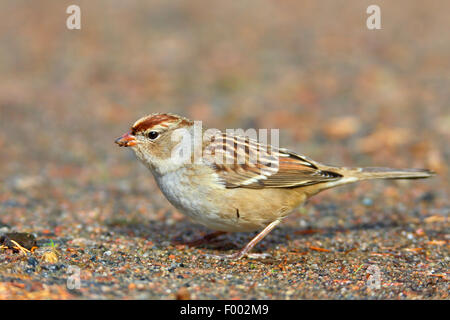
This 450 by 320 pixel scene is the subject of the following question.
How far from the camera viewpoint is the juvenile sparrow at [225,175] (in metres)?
5.04

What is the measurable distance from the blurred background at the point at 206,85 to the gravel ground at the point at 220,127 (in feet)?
0.14

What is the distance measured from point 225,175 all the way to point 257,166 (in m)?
0.40

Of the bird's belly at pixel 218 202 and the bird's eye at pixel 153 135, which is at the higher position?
the bird's eye at pixel 153 135

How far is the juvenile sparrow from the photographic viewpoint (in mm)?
5043

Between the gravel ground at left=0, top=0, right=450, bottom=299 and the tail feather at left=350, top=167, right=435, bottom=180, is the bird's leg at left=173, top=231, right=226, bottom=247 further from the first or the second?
the tail feather at left=350, top=167, right=435, bottom=180

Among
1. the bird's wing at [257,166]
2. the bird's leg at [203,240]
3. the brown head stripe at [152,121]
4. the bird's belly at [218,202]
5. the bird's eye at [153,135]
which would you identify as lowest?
the bird's leg at [203,240]

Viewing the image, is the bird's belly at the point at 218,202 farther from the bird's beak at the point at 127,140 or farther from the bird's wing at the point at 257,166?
the bird's beak at the point at 127,140

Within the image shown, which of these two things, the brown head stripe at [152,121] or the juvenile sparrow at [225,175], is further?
the brown head stripe at [152,121]

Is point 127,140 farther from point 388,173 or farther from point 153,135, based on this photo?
point 388,173

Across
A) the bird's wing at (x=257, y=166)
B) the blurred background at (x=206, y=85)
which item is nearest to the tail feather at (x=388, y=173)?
the bird's wing at (x=257, y=166)

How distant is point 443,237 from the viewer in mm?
5812

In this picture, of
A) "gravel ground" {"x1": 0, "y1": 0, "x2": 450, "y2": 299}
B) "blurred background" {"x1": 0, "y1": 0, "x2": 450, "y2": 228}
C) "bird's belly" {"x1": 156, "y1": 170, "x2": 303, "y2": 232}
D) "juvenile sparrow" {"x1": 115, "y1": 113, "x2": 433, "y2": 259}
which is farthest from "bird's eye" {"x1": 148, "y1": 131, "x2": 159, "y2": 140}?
"blurred background" {"x1": 0, "y1": 0, "x2": 450, "y2": 228}

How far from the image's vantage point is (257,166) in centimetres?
537

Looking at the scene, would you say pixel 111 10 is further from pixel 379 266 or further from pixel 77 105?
pixel 379 266
